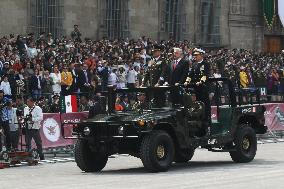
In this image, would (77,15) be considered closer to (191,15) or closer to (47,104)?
(191,15)

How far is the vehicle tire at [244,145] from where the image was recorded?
1978cm

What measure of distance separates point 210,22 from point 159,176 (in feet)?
106

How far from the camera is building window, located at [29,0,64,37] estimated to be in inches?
1537

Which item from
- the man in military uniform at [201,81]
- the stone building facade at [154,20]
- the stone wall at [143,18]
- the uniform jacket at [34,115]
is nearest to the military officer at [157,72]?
the man in military uniform at [201,81]

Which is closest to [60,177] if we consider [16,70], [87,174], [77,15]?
[87,174]

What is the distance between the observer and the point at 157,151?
1777 centimetres

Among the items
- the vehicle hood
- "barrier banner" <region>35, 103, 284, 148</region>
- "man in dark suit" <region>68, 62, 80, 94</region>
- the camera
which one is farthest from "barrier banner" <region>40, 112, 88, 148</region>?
"man in dark suit" <region>68, 62, 80, 94</region>

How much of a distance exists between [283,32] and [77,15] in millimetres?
16532

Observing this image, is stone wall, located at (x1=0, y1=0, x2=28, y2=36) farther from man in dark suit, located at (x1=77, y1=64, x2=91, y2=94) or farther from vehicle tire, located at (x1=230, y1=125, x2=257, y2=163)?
vehicle tire, located at (x1=230, y1=125, x2=257, y2=163)

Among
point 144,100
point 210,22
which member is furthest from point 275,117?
point 210,22

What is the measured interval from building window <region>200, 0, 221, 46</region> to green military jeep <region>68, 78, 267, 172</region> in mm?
27559

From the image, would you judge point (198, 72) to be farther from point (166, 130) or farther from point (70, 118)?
point (70, 118)

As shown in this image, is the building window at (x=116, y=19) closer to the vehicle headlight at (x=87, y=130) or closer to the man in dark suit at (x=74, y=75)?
the man in dark suit at (x=74, y=75)

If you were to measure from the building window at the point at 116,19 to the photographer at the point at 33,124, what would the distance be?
66.8 ft
